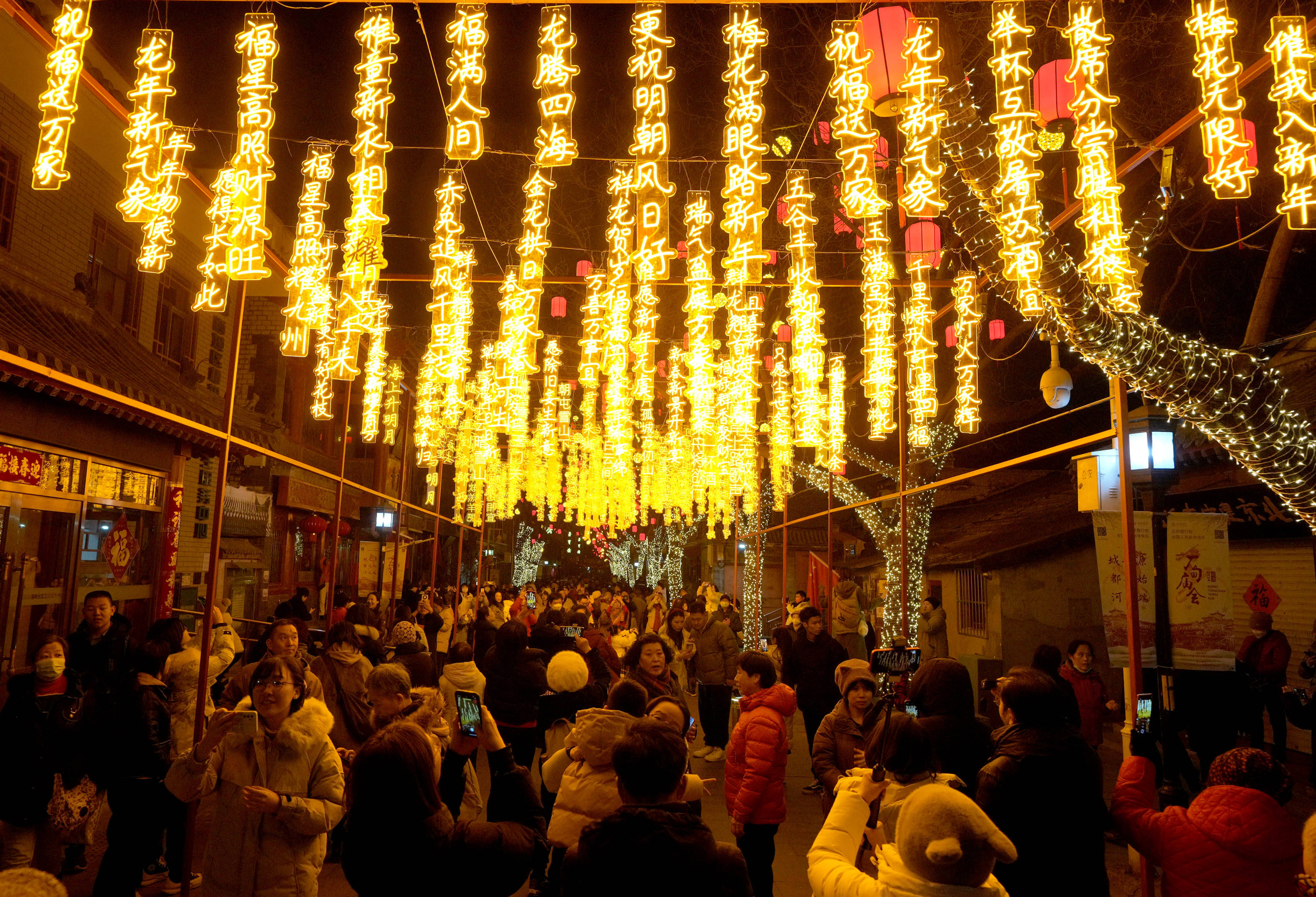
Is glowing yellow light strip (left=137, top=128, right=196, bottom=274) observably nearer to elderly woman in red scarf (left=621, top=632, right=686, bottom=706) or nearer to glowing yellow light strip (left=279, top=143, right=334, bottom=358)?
glowing yellow light strip (left=279, top=143, right=334, bottom=358)

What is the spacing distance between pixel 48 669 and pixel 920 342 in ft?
28.5

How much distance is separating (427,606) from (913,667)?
12.5 meters

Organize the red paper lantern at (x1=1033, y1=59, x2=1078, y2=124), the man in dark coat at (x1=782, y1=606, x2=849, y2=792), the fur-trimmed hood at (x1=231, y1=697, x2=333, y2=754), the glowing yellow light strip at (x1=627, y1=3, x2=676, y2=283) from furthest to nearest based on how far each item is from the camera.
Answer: the man in dark coat at (x1=782, y1=606, x2=849, y2=792), the red paper lantern at (x1=1033, y1=59, x2=1078, y2=124), the glowing yellow light strip at (x1=627, y1=3, x2=676, y2=283), the fur-trimmed hood at (x1=231, y1=697, x2=333, y2=754)

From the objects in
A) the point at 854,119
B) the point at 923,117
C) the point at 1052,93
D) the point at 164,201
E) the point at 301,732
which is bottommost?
the point at 301,732

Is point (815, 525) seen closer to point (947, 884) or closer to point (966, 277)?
point (966, 277)

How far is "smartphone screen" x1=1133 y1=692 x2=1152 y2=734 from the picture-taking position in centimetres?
403

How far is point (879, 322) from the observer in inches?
384

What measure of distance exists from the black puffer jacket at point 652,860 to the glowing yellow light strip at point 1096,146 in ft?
16.7

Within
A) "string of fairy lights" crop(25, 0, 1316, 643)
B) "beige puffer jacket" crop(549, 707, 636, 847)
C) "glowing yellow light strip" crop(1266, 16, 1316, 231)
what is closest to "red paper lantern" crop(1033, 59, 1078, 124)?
"string of fairy lights" crop(25, 0, 1316, 643)

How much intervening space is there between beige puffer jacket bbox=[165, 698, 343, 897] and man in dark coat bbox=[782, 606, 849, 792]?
6144 mm

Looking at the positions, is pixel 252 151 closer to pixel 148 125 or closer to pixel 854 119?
pixel 148 125

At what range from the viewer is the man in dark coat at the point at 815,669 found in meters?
9.15

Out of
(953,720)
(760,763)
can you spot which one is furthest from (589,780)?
(953,720)

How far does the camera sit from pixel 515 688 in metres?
7.10
